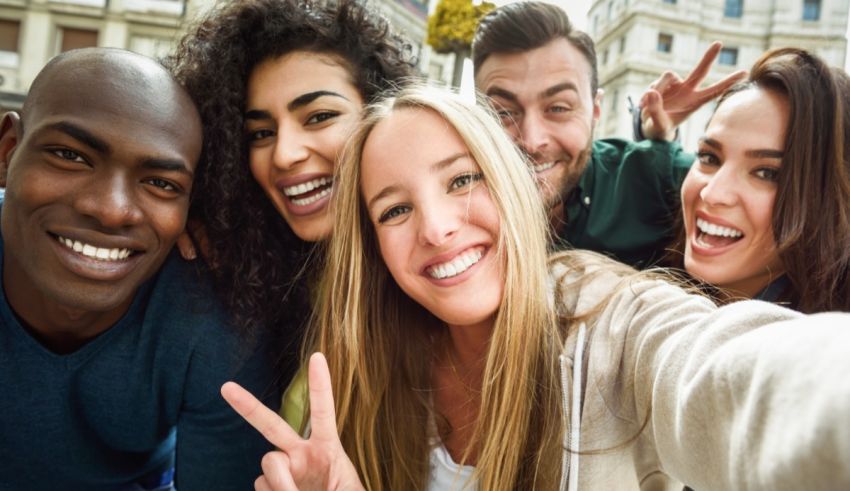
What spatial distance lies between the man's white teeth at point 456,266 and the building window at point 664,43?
61.9 feet

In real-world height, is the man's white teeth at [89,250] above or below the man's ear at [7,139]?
below

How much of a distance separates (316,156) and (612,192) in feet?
4.79

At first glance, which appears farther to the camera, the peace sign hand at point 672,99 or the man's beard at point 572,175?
Result: the peace sign hand at point 672,99

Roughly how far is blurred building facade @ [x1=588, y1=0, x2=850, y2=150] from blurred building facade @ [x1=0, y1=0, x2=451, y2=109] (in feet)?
28.3

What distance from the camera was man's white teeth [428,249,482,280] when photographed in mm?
1405

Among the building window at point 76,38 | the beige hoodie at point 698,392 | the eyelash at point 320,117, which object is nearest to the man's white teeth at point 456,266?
the beige hoodie at point 698,392

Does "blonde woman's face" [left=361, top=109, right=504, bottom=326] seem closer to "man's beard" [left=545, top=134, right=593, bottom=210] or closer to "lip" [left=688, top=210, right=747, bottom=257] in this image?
"lip" [left=688, top=210, right=747, bottom=257]

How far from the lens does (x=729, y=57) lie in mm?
19047

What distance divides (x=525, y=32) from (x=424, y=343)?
167 centimetres

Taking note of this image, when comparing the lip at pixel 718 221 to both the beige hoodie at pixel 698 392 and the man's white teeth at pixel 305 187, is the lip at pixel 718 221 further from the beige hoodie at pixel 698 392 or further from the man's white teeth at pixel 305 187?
the man's white teeth at pixel 305 187

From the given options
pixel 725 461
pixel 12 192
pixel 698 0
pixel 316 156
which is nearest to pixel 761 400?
pixel 725 461

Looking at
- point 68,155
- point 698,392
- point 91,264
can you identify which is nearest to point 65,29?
point 68,155

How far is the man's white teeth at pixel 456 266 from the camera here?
1.41m

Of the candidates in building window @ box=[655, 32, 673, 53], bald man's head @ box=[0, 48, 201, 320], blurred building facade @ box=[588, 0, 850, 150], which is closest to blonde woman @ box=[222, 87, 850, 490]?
bald man's head @ box=[0, 48, 201, 320]
